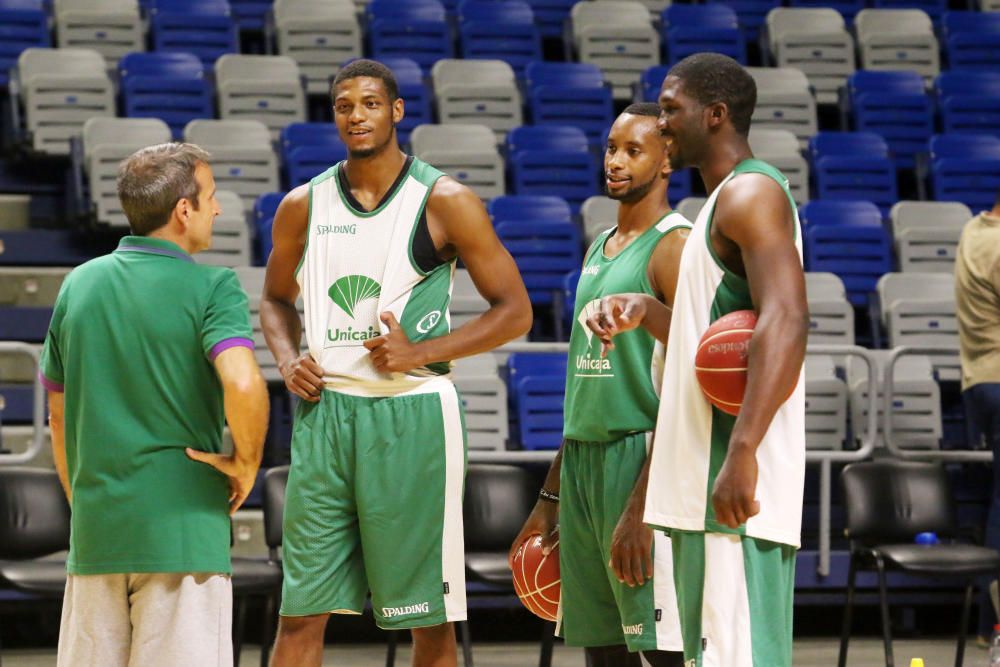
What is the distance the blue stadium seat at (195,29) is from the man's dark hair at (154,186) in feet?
22.6

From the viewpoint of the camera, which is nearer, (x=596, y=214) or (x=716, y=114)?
(x=716, y=114)

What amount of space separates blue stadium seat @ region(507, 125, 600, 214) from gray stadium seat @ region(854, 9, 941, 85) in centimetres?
294

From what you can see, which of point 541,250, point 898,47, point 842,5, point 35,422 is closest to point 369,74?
point 35,422

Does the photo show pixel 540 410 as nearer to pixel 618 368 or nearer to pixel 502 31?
pixel 618 368

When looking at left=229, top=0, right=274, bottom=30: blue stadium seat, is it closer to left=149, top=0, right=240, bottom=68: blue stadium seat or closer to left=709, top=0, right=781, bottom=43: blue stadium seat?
left=149, top=0, right=240, bottom=68: blue stadium seat

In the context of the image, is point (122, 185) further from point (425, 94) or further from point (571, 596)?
point (425, 94)

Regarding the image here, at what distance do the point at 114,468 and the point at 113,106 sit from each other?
6.10m

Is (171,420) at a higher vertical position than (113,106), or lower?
lower

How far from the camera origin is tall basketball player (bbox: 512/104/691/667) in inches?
146

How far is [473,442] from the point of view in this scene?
688 cm

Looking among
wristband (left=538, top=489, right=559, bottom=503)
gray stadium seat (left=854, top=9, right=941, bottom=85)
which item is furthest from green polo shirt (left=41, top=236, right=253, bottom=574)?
gray stadium seat (left=854, top=9, right=941, bottom=85)

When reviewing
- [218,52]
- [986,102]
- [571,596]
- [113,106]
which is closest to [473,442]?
[571,596]

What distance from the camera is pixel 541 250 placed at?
26.9ft

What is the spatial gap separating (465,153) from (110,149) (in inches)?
81.6
